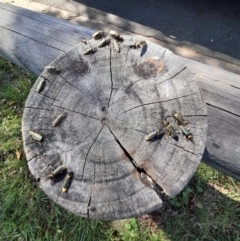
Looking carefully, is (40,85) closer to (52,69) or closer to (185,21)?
(52,69)

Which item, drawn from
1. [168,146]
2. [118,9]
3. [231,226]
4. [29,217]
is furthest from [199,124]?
[118,9]

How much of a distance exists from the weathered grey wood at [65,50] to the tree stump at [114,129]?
1.22 ft

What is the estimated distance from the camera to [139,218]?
10.5ft

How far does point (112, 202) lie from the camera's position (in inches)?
75.1

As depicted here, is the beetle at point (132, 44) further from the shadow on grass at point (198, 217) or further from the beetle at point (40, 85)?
the shadow on grass at point (198, 217)

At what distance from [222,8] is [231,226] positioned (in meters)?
2.85

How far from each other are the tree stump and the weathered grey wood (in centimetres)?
37

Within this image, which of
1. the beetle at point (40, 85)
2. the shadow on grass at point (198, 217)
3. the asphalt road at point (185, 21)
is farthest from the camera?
the asphalt road at point (185, 21)

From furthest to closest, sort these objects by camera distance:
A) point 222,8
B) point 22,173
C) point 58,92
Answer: point 222,8
point 22,173
point 58,92

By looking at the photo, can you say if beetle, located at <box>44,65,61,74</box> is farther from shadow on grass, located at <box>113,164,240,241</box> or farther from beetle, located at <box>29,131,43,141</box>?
shadow on grass, located at <box>113,164,240,241</box>

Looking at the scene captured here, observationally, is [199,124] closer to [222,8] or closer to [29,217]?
[29,217]

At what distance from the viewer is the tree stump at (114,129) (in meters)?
1.93

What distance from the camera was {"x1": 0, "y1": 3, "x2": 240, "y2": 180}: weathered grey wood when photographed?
2.35m

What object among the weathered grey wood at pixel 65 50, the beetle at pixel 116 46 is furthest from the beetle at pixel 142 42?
the weathered grey wood at pixel 65 50
